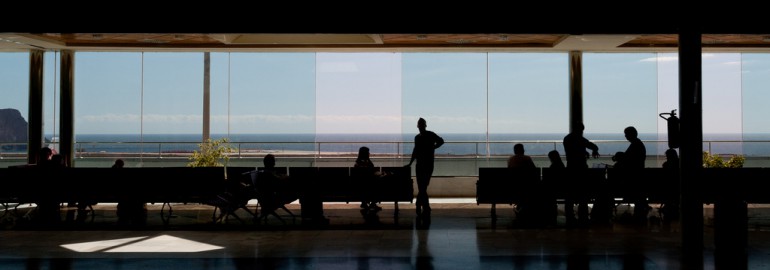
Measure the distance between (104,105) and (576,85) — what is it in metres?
10.2

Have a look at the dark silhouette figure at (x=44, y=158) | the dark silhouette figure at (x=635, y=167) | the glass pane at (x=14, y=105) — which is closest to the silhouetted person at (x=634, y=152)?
the dark silhouette figure at (x=635, y=167)

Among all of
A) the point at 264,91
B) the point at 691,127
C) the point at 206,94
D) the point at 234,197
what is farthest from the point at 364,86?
the point at 264,91

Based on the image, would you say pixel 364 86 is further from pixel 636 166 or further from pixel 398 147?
pixel 636 166

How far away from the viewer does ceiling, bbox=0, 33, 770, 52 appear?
1196cm

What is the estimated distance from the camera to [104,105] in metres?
16.8

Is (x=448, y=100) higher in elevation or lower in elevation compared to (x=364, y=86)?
higher

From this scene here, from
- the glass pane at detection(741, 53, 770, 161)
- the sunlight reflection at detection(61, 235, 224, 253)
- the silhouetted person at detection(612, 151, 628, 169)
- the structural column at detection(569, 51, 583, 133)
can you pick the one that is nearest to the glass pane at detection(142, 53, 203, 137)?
the structural column at detection(569, 51, 583, 133)

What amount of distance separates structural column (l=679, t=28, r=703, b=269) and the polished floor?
1.09 ft

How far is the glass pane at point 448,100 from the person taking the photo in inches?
539

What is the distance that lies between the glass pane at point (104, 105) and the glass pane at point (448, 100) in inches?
201
